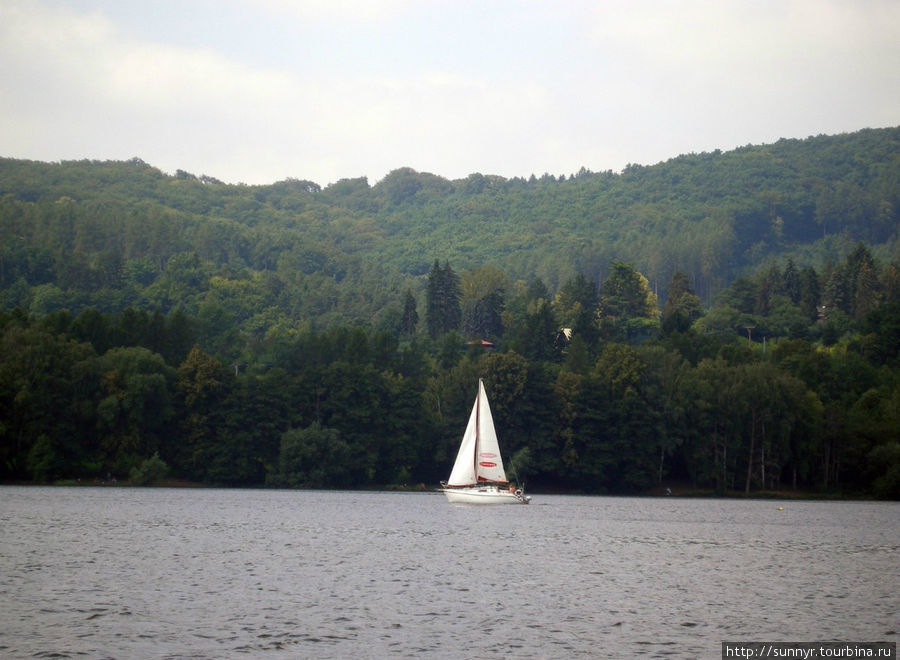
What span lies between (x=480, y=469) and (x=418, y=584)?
5977 cm

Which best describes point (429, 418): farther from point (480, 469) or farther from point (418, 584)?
point (418, 584)

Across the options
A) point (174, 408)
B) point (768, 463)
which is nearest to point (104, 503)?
point (174, 408)

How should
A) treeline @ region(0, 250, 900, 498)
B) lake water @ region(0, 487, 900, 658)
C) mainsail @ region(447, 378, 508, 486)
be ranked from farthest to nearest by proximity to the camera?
treeline @ region(0, 250, 900, 498), mainsail @ region(447, 378, 508, 486), lake water @ region(0, 487, 900, 658)

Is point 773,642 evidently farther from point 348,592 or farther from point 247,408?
point 247,408

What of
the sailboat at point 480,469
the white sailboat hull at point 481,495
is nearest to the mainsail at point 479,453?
the sailboat at point 480,469

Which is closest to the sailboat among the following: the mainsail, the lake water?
the mainsail

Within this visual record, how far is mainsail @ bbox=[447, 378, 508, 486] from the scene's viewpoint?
10894 centimetres

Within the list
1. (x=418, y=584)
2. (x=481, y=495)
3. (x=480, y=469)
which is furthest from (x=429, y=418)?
(x=418, y=584)

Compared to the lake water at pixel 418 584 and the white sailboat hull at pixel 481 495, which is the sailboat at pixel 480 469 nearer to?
the white sailboat hull at pixel 481 495

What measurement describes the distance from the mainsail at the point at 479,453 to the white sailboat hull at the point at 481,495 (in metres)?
0.97

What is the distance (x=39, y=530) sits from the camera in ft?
220

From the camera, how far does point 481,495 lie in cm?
10844

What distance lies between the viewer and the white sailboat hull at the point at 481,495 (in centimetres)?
10831

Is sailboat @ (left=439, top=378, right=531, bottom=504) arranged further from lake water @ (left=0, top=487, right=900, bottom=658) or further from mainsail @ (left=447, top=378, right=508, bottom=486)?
lake water @ (left=0, top=487, right=900, bottom=658)
